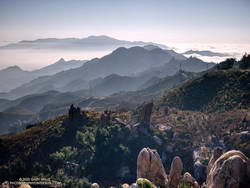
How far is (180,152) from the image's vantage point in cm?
8331

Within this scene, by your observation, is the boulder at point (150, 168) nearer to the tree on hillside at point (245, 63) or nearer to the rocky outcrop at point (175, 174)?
the rocky outcrop at point (175, 174)

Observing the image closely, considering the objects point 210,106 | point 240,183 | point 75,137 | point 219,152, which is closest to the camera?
point 240,183

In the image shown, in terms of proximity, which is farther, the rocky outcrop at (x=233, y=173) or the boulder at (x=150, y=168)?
the boulder at (x=150, y=168)

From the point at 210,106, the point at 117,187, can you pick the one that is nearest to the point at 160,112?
the point at 210,106

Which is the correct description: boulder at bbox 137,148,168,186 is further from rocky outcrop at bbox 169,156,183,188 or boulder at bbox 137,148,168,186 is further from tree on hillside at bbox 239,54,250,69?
tree on hillside at bbox 239,54,250,69

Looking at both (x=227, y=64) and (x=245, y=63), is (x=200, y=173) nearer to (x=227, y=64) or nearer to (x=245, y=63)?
(x=245, y=63)

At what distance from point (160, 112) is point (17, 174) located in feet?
207

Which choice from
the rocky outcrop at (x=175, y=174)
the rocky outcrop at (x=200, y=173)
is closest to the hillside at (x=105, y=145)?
the rocky outcrop at (x=200, y=173)

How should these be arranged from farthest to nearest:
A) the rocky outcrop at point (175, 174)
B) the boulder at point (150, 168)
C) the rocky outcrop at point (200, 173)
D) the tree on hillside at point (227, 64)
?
the tree on hillside at point (227, 64) < the rocky outcrop at point (200, 173) < the boulder at point (150, 168) < the rocky outcrop at point (175, 174)

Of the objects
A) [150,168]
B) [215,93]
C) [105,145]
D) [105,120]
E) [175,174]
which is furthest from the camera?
[215,93]

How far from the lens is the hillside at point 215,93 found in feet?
359

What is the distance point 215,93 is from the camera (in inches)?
4857

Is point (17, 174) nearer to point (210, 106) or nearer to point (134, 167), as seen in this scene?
point (134, 167)

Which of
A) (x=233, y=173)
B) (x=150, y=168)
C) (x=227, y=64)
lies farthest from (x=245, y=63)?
(x=233, y=173)
